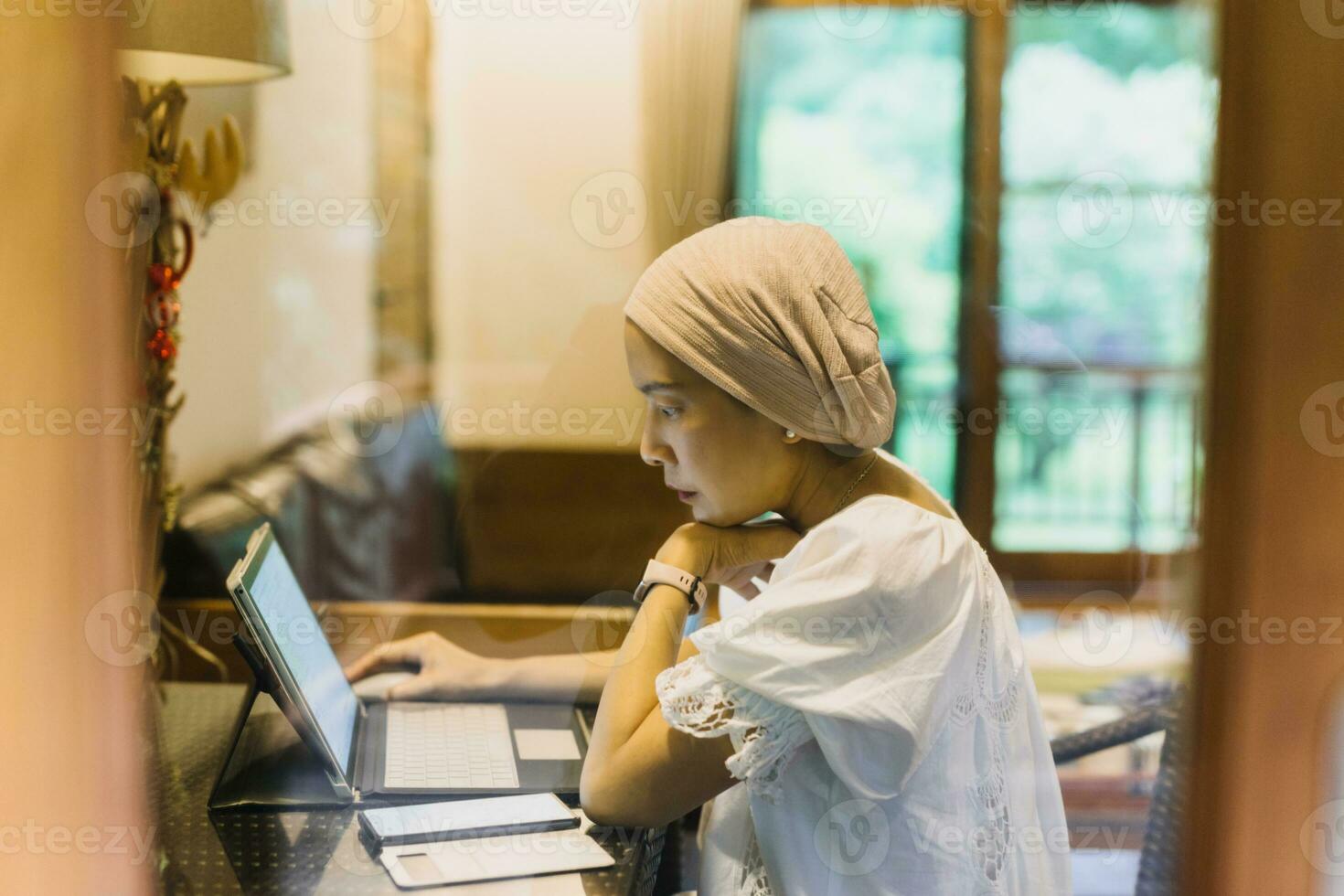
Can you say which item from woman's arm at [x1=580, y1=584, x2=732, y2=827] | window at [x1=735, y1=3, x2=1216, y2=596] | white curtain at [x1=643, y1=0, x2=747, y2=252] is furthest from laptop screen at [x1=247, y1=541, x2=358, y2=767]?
window at [x1=735, y1=3, x2=1216, y2=596]

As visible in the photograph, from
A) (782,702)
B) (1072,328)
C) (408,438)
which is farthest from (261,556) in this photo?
(1072,328)

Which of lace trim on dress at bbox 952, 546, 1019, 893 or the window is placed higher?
the window

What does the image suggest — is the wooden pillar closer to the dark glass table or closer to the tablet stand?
the dark glass table

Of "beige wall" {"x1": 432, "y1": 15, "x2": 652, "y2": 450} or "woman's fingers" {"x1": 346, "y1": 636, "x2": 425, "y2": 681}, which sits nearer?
"woman's fingers" {"x1": 346, "y1": 636, "x2": 425, "y2": 681}

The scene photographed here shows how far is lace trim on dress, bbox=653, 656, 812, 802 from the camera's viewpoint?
902mm

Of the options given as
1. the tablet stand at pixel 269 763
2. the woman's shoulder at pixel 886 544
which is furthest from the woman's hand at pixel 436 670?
the woman's shoulder at pixel 886 544

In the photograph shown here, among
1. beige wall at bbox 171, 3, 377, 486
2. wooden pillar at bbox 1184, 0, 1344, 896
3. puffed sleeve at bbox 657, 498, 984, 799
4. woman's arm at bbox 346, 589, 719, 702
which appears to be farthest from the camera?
beige wall at bbox 171, 3, 377, 486

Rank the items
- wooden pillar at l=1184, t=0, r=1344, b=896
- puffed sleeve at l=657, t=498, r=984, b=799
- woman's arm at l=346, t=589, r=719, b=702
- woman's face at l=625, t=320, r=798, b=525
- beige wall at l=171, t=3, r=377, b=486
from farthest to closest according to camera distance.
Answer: beige wall at l=171, t=3, r=377, b=486, woman's arm at l=346, t=589, r=719, b=702, wooden pillar at l=1184, t=0, r=1344, b=896, woman's face at l=625, t=320, r=798, b=525, puffed sleeve at l=657, t=498, r=984, b=799

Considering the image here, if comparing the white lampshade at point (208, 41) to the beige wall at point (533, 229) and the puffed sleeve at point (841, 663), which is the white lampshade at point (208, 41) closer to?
the beige wall at point (533, 229)

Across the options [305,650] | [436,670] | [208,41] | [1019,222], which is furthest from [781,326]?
[1019,222]

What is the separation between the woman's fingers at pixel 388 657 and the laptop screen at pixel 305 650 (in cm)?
4

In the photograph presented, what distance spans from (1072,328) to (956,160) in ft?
1.46

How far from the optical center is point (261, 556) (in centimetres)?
115

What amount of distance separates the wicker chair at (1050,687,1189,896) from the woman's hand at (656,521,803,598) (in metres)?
0.64
